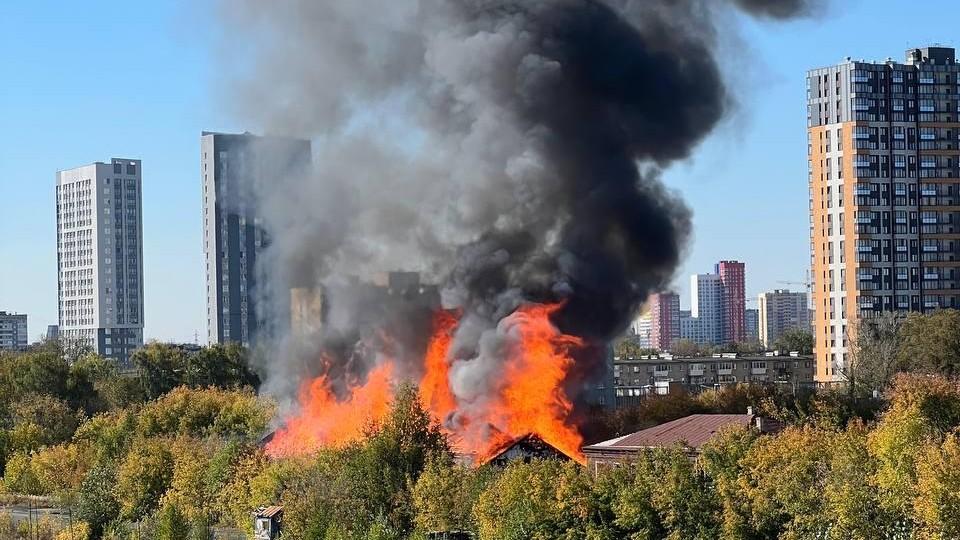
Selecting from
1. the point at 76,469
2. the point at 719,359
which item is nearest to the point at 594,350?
the point at 76,469

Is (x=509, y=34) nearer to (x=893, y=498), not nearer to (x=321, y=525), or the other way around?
(x=321, y=525)

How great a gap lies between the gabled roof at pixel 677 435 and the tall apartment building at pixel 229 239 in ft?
198

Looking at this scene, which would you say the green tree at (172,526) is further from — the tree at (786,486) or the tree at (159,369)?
the tree at (159,369)

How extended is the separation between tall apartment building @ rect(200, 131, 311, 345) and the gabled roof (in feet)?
198

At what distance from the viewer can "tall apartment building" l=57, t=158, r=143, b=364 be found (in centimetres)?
14650

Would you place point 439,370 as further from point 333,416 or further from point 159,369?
point 159,369

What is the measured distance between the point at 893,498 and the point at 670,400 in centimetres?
2692

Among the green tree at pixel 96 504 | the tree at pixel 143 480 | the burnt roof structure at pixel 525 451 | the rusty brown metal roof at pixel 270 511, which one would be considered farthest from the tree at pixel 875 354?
the green tree at pixel 96 504

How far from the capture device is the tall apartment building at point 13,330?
17125 cm

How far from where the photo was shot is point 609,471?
39375mm

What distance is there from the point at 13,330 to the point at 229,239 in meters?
77.7

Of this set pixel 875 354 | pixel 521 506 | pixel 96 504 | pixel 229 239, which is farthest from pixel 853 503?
pixel 229 239

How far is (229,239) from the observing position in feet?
352

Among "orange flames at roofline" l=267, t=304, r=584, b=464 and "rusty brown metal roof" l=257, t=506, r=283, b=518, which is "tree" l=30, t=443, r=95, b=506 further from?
"rusty brown metal roof" l=257, t=506, r=283, b=518
